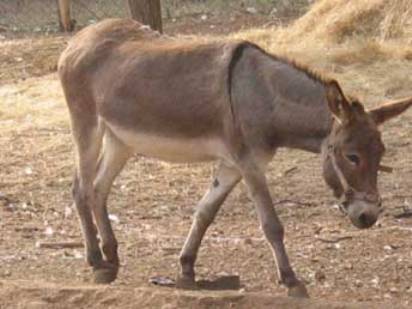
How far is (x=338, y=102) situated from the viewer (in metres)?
6.81

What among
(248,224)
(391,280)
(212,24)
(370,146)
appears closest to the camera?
(370,146)

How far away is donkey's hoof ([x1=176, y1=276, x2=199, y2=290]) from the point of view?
299 inches

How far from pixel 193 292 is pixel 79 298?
0.66 m

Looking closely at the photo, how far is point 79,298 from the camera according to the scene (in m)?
6.94

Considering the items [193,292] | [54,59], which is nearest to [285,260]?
[193,292]

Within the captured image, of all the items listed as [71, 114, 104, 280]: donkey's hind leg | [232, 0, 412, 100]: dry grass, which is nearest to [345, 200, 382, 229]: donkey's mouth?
[71, 114, 104, 280]: donkey's hind leg

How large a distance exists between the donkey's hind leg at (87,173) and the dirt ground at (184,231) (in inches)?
7.7

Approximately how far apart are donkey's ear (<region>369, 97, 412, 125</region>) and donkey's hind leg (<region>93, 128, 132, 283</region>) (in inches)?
73.1

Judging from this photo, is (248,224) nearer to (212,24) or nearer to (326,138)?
(326,138)

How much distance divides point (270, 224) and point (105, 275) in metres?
1.33

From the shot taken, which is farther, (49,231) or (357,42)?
(357,42)

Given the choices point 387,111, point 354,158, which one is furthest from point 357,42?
point 354,158

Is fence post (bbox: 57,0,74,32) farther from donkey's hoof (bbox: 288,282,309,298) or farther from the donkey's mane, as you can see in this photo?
donkey's hoof (bbox: 288,282,309,298)

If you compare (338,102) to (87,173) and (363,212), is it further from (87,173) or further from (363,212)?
(87,173)
